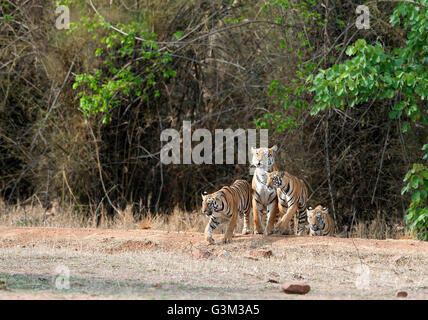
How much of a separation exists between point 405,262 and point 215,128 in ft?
21.7

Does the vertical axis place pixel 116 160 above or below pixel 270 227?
above

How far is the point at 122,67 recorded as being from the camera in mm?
13992

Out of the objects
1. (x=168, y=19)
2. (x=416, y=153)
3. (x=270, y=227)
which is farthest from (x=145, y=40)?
(x=416, y=153)

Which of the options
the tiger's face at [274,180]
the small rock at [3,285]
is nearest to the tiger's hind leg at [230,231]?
the tiger's face at [274,180]

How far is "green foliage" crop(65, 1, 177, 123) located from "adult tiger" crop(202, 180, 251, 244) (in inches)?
147

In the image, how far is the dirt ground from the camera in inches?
274

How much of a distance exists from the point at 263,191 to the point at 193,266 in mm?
2302

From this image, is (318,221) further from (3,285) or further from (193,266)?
(3,285)

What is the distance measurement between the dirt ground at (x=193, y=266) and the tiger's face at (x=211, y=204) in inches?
19.7

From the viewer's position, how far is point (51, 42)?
51.3 feet

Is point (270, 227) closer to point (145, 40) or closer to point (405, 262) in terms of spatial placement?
point (405, 262)

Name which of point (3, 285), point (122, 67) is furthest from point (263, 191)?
point (122, 67)

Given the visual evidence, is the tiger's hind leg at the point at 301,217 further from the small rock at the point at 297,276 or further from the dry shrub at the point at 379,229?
the small rock at the point at 297,276

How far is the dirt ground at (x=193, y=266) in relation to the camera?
6.96 m
